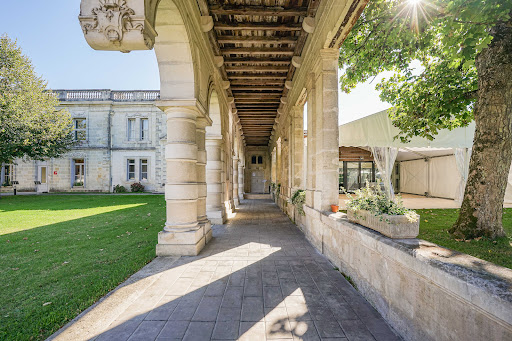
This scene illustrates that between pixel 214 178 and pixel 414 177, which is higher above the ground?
pixel 214 178

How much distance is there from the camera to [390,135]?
26.7ft

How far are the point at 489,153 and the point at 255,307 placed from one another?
445 centimetres

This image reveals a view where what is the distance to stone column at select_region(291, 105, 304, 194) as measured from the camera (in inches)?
276

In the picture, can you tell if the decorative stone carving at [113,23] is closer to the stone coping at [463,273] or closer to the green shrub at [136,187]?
the stone coping at [463,273]

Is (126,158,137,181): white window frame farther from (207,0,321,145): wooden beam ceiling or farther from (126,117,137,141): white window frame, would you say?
(207,0,321,145): wooden beam ceiling

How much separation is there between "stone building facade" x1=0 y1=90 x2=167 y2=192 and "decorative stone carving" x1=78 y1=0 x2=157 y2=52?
16808 millimetres

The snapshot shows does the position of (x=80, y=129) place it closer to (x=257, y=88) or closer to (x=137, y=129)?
(x=137, y=129)

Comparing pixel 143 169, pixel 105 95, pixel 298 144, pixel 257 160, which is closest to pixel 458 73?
pixel 298 144

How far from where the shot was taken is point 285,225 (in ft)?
21.0

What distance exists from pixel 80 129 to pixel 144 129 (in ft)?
16.5

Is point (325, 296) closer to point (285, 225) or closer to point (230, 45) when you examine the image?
point (285, 225)

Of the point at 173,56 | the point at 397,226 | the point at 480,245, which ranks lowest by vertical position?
the point at 480,245

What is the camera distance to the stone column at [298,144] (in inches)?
276

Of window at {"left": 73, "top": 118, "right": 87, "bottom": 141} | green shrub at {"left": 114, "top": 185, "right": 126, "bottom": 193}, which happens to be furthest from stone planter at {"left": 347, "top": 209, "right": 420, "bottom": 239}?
window at {"left": 73, "top": 118, "right": 87, "bottom": 141}
